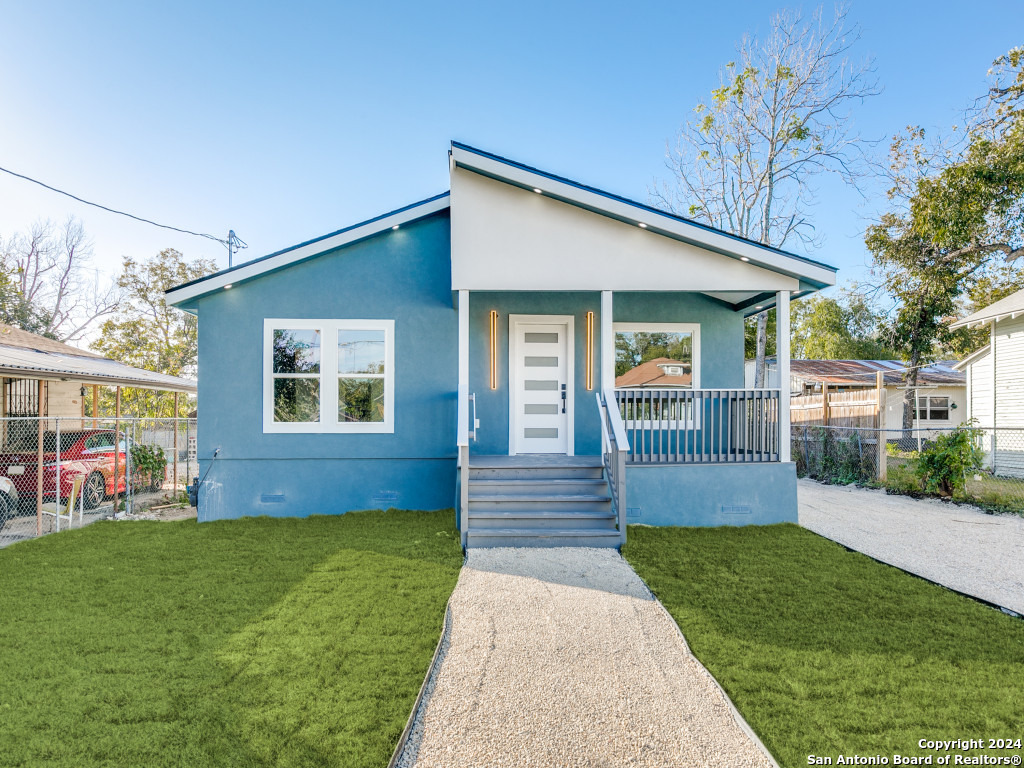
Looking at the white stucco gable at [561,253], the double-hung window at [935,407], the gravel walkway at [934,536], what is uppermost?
the white stucco gable at [561,253]

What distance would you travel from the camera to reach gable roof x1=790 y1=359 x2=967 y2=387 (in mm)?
20969

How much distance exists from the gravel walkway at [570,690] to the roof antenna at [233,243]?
13.2 metres

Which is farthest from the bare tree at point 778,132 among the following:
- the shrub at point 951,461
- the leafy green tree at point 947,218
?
the shrub at point 951,461

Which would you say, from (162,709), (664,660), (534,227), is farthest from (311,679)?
(534,227)

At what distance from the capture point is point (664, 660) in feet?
11.5

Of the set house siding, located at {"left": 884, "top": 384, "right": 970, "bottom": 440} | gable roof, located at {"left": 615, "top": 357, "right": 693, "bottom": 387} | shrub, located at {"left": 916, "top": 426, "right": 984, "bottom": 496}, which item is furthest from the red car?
house siding, located at {"left": 884, "top": 384, "right": 970, "bottom": 440}

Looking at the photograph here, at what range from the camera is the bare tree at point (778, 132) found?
1446cm

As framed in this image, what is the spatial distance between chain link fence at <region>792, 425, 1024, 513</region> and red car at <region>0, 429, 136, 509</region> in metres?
14.3

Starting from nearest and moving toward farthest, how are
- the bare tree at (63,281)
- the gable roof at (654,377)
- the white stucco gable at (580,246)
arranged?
the white stucco gable at (580,246) → the gable roof at (654,377) → the bare tree at (63,281)

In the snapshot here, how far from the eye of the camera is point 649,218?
688 cm

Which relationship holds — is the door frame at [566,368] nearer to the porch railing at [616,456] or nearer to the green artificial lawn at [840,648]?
the porch railing at [616,456]

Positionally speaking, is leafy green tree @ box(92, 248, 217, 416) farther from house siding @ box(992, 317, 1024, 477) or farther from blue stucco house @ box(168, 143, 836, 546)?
house siding @ box(992, 317, 1024, 477)

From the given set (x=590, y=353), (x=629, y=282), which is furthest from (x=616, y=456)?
(x=629, y=282)

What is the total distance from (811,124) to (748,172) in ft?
6.18
